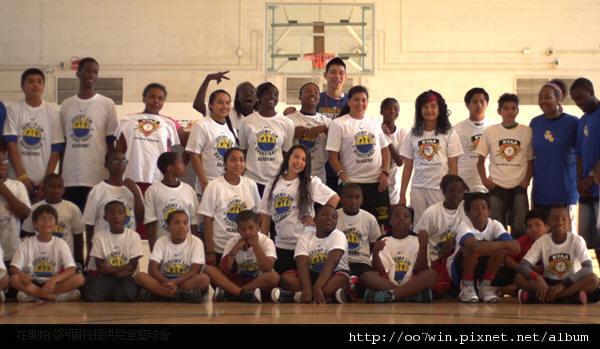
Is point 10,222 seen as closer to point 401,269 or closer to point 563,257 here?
point 401,269

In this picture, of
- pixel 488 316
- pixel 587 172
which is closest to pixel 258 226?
pixel 488 316

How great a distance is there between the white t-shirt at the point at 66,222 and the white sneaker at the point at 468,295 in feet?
10.1

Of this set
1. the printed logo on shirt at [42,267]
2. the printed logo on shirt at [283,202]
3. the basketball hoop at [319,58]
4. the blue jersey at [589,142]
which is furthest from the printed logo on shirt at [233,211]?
the basketball hoop at [319,58]

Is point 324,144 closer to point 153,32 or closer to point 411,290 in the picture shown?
point 411,290

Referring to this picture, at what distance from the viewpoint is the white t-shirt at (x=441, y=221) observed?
551 centimetres

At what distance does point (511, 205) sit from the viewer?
19.2 ft

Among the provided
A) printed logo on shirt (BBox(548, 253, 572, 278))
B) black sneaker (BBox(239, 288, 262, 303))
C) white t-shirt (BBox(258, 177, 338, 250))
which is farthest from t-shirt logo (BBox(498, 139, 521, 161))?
black sneaker (BBox(239, 288, 262, 303))

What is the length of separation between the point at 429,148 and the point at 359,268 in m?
1.21

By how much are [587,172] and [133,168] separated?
12.2 ft

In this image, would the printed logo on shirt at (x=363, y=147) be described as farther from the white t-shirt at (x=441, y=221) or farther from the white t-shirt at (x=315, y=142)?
the white t-shirt at (x=441, y=221)

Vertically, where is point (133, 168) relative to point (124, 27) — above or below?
below

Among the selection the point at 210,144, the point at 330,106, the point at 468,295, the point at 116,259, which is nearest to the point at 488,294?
the point at 468,295

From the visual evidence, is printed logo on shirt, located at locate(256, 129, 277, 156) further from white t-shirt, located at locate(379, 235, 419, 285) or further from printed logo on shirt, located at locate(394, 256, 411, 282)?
printed logo on shirt, located at locate(394, 256, 411, 282)

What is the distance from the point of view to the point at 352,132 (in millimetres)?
5836
